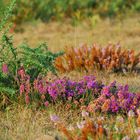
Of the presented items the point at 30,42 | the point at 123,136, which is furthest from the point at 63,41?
the point at 123,136

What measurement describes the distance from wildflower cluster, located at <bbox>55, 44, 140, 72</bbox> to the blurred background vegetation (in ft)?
20.5

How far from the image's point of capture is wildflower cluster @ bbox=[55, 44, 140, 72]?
8.23 m

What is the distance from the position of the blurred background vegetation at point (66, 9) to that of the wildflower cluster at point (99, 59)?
246 inches

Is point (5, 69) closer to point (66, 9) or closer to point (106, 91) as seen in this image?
point (106, 91)

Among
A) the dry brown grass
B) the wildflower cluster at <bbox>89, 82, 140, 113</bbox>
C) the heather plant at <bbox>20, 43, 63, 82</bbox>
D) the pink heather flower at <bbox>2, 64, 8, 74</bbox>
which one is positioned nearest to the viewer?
the dry brown grass

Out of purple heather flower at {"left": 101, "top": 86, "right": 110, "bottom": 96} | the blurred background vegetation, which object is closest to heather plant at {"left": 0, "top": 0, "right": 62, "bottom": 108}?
purple heather flower at {"left": 101, "top": 86, "right": 110, "bottom": 96}

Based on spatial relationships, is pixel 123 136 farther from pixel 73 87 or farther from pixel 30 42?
pixel 30 42

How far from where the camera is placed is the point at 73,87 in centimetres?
600

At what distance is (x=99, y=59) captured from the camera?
27.1ft

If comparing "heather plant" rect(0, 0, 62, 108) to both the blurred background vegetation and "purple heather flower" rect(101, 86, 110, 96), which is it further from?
the blurred background vegetation

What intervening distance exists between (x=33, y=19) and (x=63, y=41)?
2832mm

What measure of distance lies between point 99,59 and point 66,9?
22.7 ft

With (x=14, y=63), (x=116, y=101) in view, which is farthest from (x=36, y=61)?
(x=116, y=101)

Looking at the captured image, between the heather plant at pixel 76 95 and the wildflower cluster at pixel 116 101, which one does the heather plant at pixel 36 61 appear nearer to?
the heather plant at pixel 76 95
